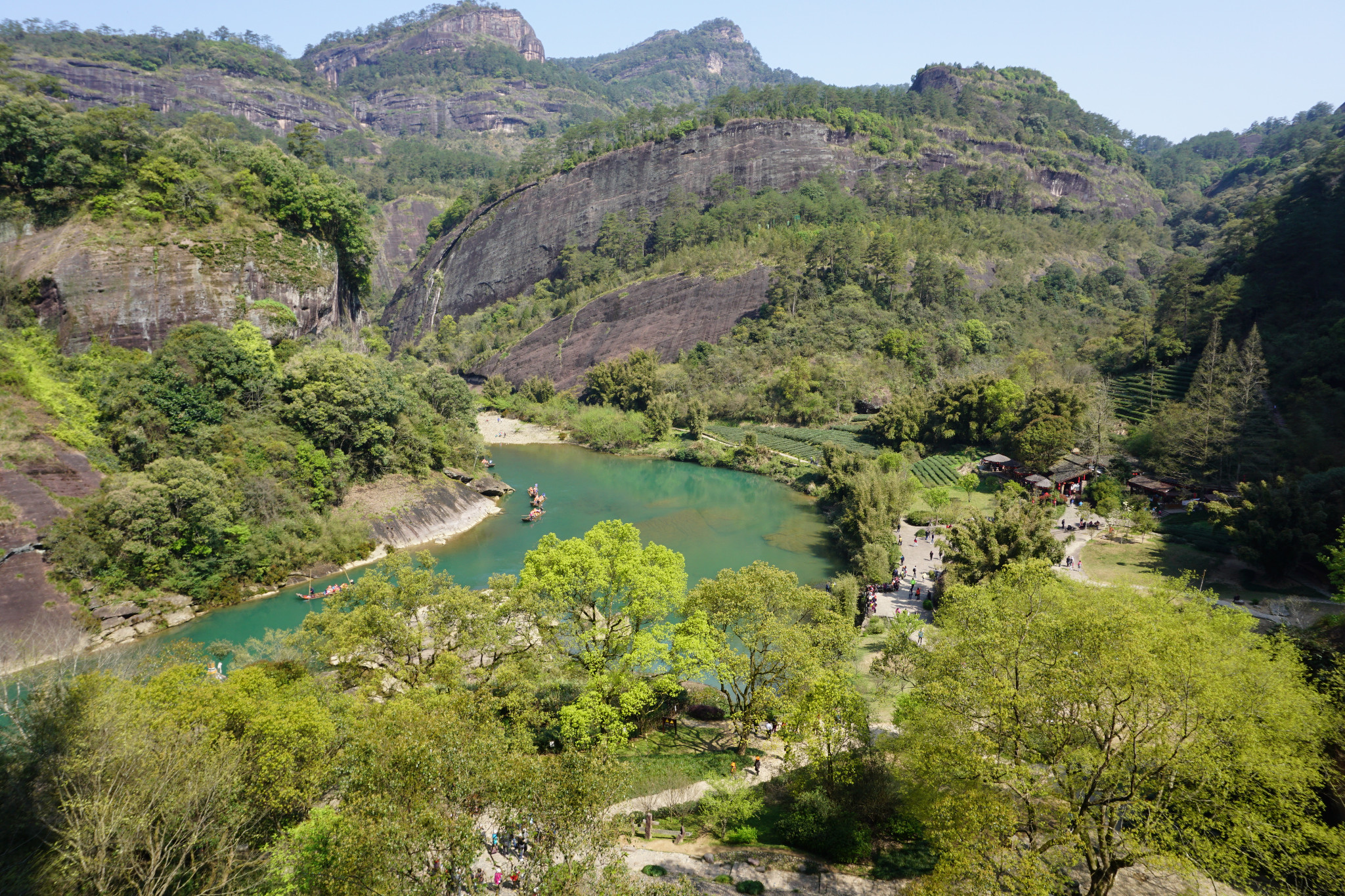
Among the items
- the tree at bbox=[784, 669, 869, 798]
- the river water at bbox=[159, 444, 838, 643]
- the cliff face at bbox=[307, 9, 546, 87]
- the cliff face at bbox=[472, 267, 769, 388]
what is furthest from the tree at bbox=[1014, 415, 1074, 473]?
the cliff face at bbox=[307, 9, 546, 87]

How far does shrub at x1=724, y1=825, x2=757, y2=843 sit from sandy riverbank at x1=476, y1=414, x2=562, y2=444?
49.8 metres

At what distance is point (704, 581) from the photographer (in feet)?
60.3

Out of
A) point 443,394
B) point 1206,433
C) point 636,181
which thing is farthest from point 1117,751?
point 636,181

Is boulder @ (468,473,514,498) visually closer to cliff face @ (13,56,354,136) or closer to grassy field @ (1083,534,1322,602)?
grassy field @ (1083,534,1322,602)

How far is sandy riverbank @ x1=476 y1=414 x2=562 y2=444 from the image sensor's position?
203 feet

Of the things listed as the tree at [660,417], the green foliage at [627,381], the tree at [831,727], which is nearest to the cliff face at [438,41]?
the green foliage at [627,381]

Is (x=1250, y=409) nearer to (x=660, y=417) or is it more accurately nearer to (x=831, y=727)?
(x=831, y=727)

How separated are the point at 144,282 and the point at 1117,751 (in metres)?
43.2

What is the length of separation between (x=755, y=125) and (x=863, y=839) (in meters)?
92.8

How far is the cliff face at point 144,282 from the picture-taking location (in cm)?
3244

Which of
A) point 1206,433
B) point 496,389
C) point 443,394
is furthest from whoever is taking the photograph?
point 496,389

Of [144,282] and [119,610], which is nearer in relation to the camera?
[119,610]

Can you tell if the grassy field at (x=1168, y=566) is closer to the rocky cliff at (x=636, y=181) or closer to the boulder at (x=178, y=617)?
the boulder at (x=178, y=617)

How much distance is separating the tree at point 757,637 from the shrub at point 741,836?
2.77 m
